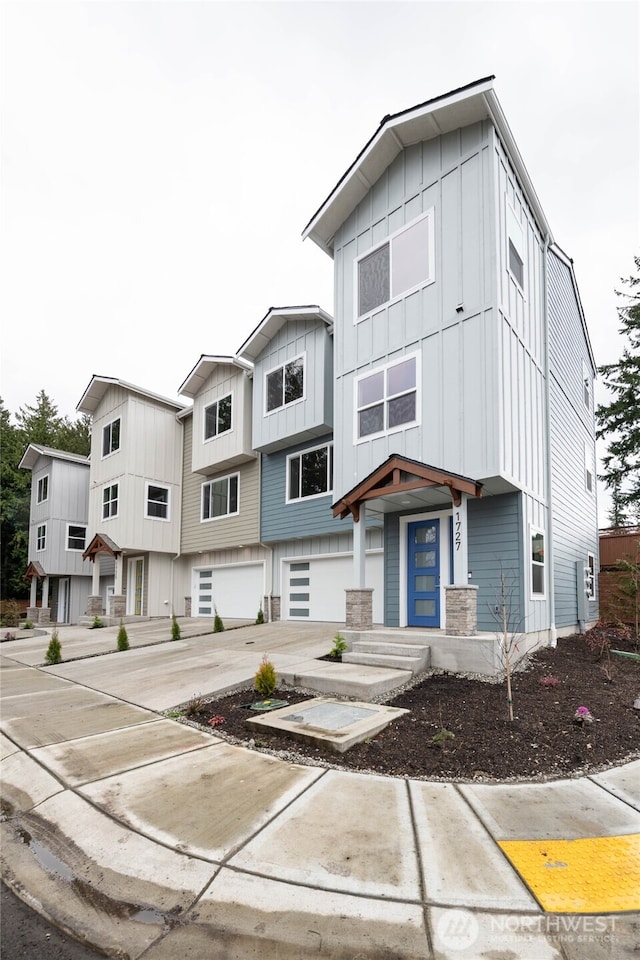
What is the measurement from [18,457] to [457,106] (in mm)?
30682

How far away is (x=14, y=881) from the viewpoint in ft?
10.1

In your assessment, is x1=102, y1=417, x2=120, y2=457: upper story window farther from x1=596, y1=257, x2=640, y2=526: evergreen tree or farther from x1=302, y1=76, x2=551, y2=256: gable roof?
x1=596, y1=257, x2=640, y2=526: evergreen tree

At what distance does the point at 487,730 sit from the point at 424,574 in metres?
4.82

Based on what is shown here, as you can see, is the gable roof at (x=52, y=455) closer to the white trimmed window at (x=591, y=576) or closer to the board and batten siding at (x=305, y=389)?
the board and batten siding at (x=305, y=389)

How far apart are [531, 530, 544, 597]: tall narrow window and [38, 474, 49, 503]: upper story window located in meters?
21.9

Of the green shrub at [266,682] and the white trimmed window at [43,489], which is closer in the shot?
the green shrub at [266,682]

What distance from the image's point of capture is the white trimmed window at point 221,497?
56.9ft

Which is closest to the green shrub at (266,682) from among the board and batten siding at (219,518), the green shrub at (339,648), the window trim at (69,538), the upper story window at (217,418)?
the green shrub at (339,648)

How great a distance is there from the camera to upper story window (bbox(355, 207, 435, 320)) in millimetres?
9875

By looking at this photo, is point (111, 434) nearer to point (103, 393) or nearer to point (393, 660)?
point (103, 393)

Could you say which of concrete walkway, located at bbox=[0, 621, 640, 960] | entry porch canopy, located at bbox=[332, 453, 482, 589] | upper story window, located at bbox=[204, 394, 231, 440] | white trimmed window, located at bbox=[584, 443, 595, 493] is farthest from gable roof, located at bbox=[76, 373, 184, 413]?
concrete walkway, located at bbox=[0, 621, 640, 960]

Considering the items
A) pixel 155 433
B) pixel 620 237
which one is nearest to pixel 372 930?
pixel 155 433

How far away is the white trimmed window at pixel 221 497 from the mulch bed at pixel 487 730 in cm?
1046

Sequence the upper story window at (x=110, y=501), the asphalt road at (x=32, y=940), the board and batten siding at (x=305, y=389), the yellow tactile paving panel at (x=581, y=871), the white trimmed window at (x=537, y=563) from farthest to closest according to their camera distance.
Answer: the upper story window at (x=110, y=501), the board and batten siding at (x=305, y=389), the white trimmed window at (x=537, y=563), the yellow tactile paving panel at (x=581, y=871), the asphalt road at (x=32, y=940)
